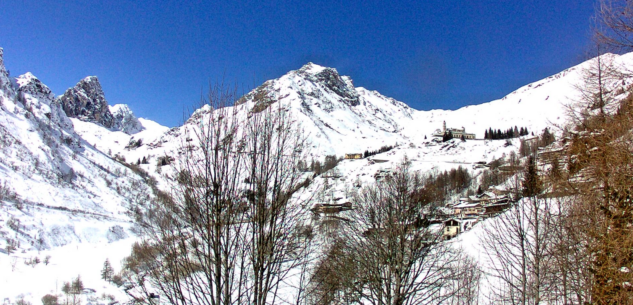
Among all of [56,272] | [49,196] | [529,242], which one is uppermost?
[49,196]

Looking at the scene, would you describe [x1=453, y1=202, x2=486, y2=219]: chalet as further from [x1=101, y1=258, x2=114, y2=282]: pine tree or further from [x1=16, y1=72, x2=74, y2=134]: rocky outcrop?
[x1=16, y1=72, x2=74, y2=134]: rocky outcrop

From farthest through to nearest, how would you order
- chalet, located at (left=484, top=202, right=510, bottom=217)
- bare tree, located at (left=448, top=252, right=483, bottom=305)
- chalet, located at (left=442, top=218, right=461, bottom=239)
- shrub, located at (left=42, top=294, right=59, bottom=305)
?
chalet, located at (left=442, top=218, right=461, bottom=239)
shrub, located at (left=42, top=294, right=59, bottom=305)
chalet, located at (left=484, top=202, right=510, bottom=217)
bare tree, located at (left=448, top=252, right=483, bottom=305)

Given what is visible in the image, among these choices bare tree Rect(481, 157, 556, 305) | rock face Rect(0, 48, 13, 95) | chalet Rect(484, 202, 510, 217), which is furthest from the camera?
rock face Rect(0, 48, 13, 95)

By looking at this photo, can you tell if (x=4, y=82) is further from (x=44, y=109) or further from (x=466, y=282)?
(x=466, y=282)

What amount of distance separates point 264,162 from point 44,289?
2825cm

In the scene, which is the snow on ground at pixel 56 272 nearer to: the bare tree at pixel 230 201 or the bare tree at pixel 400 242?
the bare tree at pixel 400 242

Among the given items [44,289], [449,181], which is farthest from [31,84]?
[449,181]

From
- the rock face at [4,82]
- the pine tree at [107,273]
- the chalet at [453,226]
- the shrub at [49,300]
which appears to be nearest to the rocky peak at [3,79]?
the rock face at [4,82]

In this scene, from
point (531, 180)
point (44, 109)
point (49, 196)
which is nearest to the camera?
point (531, 180)

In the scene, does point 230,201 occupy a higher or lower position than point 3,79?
lower

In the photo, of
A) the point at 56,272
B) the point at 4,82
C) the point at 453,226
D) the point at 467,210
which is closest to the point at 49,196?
the point at 56,272

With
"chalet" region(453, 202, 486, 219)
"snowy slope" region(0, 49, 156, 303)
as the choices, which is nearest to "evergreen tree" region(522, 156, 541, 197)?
"snowy slope" region(0, 49, 156, 303)

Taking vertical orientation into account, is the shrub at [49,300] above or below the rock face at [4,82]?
below

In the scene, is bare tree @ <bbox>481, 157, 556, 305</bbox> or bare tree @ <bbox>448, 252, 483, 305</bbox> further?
bare tree @ <bbox>448, 252, 483, 305</bbox>
